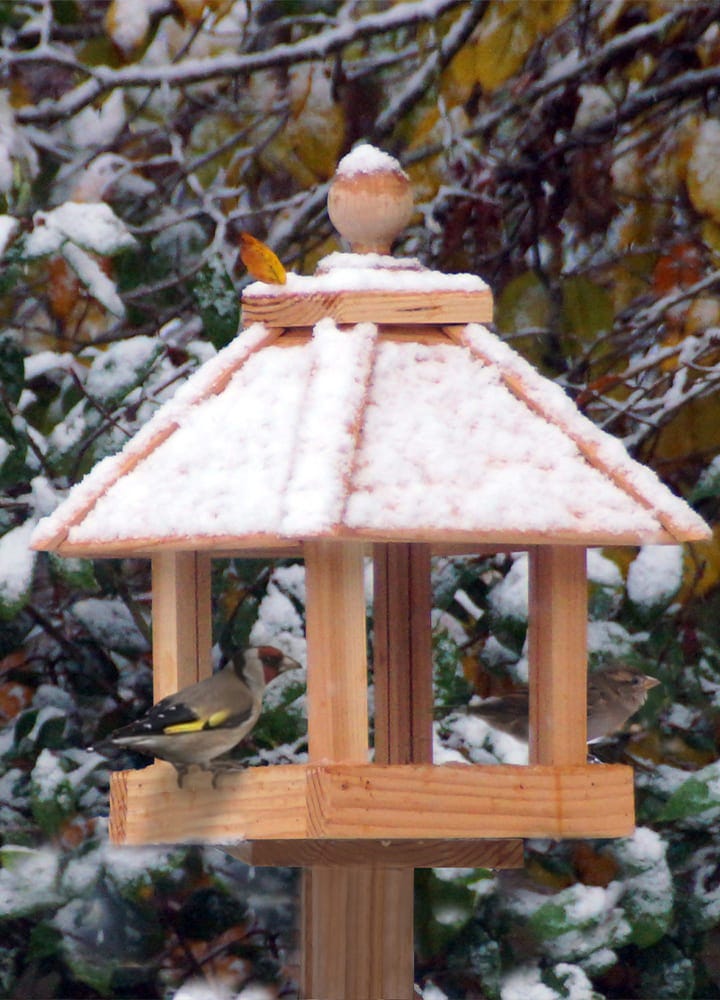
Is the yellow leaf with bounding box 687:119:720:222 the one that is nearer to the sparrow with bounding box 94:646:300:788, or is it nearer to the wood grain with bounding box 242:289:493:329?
the wood grain with bounding box 242:289:493:329

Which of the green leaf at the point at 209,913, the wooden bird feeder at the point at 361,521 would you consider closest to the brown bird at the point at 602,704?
the wooden bird feeder at the point at 361,521

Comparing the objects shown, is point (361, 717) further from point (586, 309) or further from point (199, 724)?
point (586, 309)

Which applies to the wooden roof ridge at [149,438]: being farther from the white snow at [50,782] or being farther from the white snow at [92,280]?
the white snow at [50,782]

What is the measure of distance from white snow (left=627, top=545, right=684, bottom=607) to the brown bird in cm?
68

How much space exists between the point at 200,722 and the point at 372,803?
22 centimetres

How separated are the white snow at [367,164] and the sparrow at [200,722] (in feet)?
2.15

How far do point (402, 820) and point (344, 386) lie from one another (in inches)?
20.3

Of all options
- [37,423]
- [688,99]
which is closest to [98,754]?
[37,423]

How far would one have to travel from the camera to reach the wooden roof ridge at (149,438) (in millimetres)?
2096

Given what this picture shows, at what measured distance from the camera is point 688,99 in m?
3.71

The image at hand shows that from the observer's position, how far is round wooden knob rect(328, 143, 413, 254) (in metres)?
2.24

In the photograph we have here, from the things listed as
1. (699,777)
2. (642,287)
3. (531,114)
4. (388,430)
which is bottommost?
(699,777)

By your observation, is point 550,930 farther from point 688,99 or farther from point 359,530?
point 688,99

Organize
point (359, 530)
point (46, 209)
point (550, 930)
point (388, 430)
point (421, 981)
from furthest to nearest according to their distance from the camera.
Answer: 1. point (46, 209)
2. point (421, 981)
3. point (550, 930)
4. point (388, 430)
5. point (359, 530)
